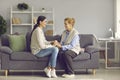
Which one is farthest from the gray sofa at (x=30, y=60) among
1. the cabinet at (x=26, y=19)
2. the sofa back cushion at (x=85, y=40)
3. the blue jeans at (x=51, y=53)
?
the cabinet at (x=26, y=19)

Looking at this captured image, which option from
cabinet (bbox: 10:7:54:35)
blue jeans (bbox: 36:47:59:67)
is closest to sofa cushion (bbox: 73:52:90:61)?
blue jeans (bbox: 36:47:59:67)

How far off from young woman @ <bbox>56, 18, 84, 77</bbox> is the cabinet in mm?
2427

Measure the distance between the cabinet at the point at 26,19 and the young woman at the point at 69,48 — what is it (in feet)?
7.96

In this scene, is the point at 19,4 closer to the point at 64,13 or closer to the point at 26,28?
the point at 26,28

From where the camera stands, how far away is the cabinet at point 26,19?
340 inches

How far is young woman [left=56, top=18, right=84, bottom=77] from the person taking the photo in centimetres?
602

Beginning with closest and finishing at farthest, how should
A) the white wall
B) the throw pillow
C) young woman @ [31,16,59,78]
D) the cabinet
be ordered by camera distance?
young woman @ [31,16,59,78] → the throw pillow → the cabinet → the white wall

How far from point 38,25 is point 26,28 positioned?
9.21 feet

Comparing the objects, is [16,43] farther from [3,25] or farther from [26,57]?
[3,25]

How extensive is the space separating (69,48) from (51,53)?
393 mm

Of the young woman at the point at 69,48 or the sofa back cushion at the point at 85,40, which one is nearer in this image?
the young woman at the point at 69,48

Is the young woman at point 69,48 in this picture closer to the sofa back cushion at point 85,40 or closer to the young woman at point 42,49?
the young woman at point 42,49

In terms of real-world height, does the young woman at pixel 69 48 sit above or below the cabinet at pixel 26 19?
below

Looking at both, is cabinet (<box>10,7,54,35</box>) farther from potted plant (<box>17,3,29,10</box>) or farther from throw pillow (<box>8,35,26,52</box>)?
throw pillow (<box>8,35,26,52</box>)
